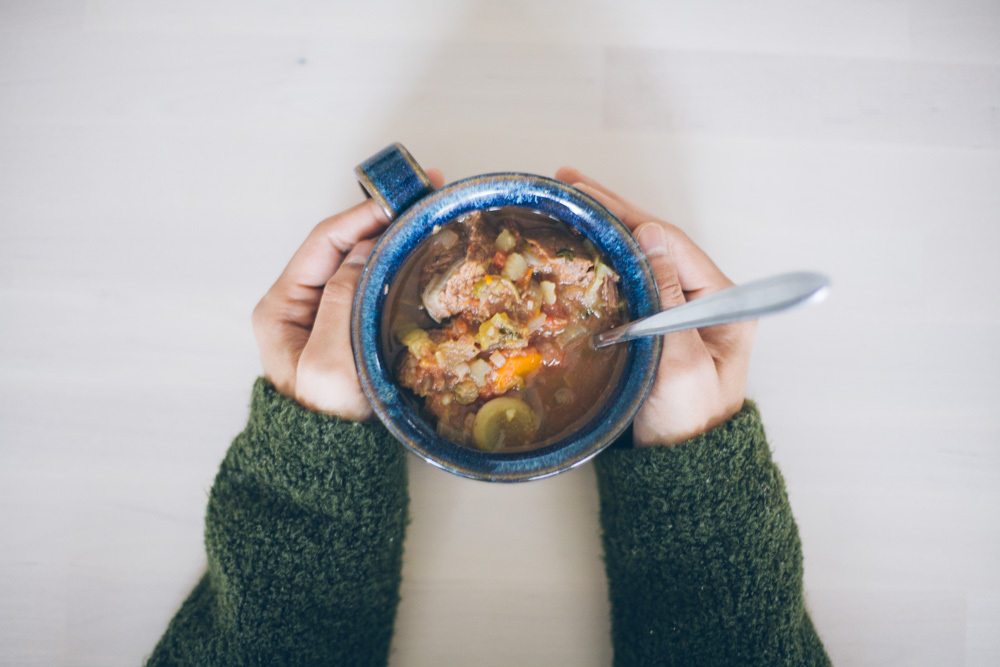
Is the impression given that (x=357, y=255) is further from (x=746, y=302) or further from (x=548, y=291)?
(x=746, y=302)

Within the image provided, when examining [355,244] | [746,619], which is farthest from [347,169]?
[746,619]

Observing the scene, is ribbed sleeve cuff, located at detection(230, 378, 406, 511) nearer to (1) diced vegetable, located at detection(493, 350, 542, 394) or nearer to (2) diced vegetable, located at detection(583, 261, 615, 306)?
(1) diced vegetable, located at detection(493, 350, 542, 394)

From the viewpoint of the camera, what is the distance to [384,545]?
1035mm

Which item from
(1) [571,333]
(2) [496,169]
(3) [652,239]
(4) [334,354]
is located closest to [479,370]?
(1) [571,333]

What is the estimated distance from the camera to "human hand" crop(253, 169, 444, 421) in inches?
37.3

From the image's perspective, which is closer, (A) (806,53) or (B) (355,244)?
(B) (355,244)

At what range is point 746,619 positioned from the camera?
0.98 metres

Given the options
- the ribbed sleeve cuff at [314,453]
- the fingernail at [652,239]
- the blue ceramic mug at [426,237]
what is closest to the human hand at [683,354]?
the fingernail at [652,239]

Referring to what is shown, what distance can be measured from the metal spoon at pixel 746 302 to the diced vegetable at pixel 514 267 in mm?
204

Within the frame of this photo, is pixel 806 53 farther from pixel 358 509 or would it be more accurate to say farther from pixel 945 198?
pixel 358 509

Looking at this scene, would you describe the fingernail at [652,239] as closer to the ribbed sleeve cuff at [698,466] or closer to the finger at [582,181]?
the finger at [582,181]

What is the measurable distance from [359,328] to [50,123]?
93cm

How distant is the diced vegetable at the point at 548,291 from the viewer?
864mm

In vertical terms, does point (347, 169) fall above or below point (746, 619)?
above
